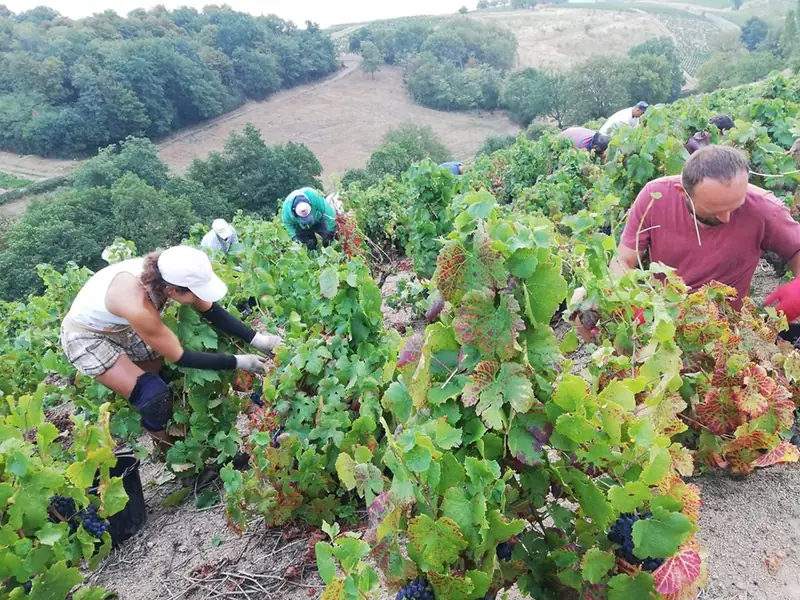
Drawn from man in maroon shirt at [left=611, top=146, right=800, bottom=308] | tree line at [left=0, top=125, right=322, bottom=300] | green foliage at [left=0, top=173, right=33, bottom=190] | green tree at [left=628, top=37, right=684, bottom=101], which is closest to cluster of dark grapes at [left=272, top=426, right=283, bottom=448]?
man in maroon shirt at [left=611, top=146, right=800, bottom=308]

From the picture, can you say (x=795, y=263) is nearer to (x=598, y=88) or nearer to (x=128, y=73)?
(x=598, y=88)

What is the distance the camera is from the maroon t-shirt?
2.57 m

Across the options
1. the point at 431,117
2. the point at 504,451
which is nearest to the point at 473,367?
the point at 504,451

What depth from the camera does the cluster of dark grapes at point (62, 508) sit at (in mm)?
2075

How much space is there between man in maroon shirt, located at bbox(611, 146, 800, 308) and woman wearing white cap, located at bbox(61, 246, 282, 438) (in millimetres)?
2070

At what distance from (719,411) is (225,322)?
2.50 metres

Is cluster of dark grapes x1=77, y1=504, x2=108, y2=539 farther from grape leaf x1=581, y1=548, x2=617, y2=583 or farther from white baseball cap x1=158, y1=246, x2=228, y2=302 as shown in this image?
grape leaf x1=581, y1=548, x2=617, y2=583

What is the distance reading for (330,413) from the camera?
240cm

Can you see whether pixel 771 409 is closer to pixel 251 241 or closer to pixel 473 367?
pixel 473 367

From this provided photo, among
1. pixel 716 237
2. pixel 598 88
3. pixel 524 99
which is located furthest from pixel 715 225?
pixel 524 99

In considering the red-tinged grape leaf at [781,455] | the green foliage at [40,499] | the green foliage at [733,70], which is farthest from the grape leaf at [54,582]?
the green foliage at [733,70]

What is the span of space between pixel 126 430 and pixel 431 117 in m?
57.7

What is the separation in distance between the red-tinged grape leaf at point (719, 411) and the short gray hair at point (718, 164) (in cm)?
96

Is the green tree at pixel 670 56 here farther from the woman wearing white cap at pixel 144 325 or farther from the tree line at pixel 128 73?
the woman wearing white cap at pixel 144 325
